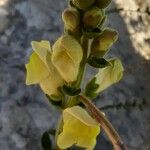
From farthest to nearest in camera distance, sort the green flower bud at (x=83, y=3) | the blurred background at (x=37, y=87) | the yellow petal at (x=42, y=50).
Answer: the blurred background at (x=37, y=87)
the yellow petal at (x=42, y=50)
the green flower bud at (x=83, y=3)

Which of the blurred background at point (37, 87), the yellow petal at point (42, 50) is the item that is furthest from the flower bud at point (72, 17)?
the blurred background at point (37, 87)

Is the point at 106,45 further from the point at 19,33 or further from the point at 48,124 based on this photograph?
the point at 19,33

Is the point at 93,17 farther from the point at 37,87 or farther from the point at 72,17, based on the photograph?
the point at 37,87

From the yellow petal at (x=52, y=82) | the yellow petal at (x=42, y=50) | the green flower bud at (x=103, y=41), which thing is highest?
the green flower bud at (x=103, y=41)

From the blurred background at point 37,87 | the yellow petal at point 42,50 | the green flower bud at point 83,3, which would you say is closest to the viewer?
the green flower bud at point 83,3

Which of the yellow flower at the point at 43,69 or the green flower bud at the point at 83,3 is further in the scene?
the yellow flower at the point at 43,69

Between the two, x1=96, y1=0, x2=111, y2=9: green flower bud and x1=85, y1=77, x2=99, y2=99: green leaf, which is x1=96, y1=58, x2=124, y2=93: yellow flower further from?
x1=96, y1=0, x2=111, y2=9: green flower bud

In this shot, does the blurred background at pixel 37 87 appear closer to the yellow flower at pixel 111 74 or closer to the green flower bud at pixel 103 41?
the yellow flower at pixel 111 74
